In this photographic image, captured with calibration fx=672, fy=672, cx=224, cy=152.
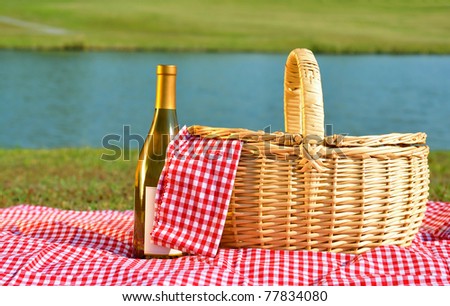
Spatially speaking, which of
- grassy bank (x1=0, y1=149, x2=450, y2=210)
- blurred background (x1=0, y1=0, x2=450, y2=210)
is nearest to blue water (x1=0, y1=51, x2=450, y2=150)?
blurred background (x1=0, y1=0, x2=450, y2=210)

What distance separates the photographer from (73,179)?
433 cm

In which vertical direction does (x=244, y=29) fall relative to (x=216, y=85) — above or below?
above

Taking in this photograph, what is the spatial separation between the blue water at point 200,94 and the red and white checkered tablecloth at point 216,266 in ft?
25.1

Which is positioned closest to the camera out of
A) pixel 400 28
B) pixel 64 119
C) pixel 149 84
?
pixel 64 119

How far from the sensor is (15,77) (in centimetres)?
1911

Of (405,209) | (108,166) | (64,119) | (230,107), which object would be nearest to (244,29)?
(230,107)

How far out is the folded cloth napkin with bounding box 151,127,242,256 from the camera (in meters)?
1.86

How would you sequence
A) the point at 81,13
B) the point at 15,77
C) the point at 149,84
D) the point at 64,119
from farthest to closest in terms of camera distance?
the point at 81,13, the point at 149,84, the point at 15,77, the point at 64,119

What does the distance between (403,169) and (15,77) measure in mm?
18475

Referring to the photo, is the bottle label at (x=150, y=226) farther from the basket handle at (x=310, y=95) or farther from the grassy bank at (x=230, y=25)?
the grassy bank at (x=230, y=25)

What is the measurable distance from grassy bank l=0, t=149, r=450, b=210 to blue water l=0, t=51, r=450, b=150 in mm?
4052

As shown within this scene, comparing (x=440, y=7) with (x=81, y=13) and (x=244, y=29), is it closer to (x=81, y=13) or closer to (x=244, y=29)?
(x=244, y=29)

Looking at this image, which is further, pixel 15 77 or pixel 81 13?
pixel 81 13

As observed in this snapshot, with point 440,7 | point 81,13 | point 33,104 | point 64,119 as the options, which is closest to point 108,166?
point 64,119
